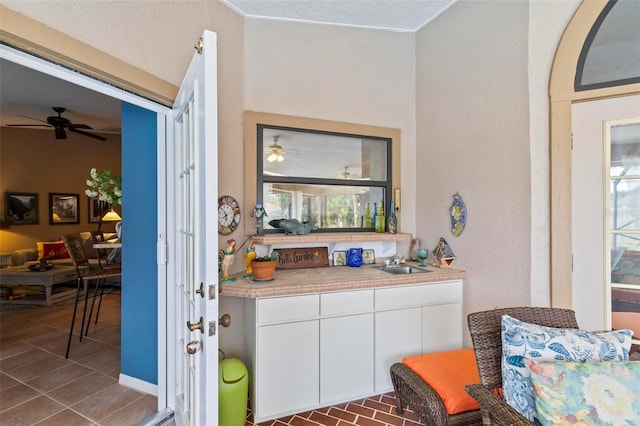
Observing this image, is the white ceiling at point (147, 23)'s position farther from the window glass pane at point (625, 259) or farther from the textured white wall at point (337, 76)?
the window glass pane at point (625, 259)

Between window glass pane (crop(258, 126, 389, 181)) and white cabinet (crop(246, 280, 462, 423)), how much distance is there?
1.20 m

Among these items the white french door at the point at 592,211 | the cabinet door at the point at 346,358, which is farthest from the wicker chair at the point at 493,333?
the cabinet door at the point at 346,358

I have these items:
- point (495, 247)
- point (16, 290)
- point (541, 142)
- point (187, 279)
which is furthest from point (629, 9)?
point (16, 290)

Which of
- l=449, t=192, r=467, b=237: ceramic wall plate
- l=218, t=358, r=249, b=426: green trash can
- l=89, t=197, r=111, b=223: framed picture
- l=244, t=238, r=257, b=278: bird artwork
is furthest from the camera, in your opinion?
l=89, t=197, r=111, b=223: framed picture

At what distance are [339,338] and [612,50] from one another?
2655 millimetres

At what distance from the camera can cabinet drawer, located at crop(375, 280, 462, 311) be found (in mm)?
2410

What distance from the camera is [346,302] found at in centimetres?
231

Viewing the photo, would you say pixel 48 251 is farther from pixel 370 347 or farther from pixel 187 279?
pixel 370 347

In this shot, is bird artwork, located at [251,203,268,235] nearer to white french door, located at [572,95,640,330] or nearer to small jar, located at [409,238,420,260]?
small jar, located at [409,238,420,260]

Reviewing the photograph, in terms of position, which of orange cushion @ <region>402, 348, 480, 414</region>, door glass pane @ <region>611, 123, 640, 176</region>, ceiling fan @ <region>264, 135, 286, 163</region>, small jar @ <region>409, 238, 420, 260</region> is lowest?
orange cushion @ <region>402, 348, 480, 414</region>

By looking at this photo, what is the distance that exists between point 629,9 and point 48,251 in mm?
8724

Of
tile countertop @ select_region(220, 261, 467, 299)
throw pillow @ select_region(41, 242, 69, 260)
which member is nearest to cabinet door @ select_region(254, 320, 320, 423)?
tile countertop @ select_region(220, 261, 467, 299)

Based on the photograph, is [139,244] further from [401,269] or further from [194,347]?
[401,269]

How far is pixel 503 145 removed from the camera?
2359 mm
